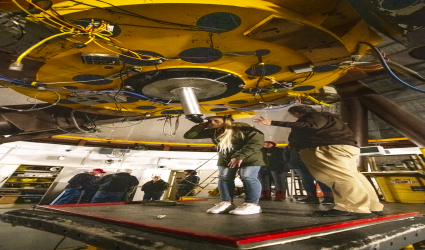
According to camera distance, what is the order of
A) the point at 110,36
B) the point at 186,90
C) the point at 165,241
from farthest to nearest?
the point at 186,90 → the point at 110,36 → the point at 165,241

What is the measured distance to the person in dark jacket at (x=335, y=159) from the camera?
189cm

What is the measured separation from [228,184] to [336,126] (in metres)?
1.37

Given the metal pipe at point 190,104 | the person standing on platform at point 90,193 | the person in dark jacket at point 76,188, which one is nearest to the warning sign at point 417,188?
the metal pipe at point 190,104

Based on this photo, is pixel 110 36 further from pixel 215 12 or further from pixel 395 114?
pixel 395 114

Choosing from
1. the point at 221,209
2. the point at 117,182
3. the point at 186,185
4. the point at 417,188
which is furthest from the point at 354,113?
the point at 117,182

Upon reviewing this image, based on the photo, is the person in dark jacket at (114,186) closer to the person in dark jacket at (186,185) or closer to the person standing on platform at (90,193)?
the person standing on platform at (90,193)

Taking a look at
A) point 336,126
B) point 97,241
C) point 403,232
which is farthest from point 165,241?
point 336,126

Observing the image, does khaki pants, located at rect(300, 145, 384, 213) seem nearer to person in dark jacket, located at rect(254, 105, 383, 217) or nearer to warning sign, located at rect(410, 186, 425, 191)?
person in dark jacket, located at rect(254, 105, 383, 217)

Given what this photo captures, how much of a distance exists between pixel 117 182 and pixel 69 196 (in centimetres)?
123

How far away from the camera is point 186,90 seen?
2.98m

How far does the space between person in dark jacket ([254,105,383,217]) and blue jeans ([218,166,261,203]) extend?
0.59 m

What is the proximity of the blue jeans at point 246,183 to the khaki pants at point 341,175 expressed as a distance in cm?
60

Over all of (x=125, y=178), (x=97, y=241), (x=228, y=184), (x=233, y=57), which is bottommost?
(x=97, y=241)

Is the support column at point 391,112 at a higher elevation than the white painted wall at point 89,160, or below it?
higher
